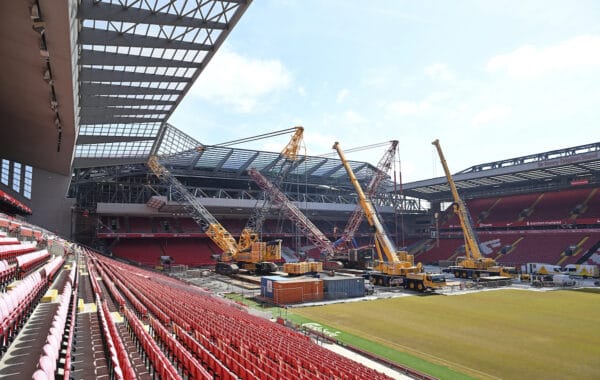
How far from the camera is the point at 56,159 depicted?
41.0 m

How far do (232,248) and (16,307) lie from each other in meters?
44.2

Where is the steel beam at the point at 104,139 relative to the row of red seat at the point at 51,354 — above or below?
above

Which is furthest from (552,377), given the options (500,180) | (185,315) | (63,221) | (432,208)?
(432,208)

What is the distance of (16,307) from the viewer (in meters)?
9.88

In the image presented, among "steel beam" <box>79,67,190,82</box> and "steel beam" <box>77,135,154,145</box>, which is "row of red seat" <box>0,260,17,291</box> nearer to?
"steel beam" <box>79,67,190,82</box>

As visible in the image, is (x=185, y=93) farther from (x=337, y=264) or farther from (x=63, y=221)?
(x=63, y=221)

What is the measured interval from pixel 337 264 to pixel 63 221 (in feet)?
132

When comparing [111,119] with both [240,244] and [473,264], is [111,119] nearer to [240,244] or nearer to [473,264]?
[240,244]

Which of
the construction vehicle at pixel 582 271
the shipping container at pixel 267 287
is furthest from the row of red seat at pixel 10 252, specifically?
the construction vehicle at pixel 582 271

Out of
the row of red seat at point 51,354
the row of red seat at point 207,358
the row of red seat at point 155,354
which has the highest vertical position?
the row of red seat at point 51,354

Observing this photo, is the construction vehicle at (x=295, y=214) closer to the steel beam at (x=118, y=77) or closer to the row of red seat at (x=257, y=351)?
the steel beam at (x=118, y=77)

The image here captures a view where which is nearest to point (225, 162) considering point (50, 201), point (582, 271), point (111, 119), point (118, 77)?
point (50, 201)

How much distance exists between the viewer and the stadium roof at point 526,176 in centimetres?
5128

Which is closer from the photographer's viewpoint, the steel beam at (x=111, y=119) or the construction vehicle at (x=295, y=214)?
the steel beam at (x=111, y=119)
